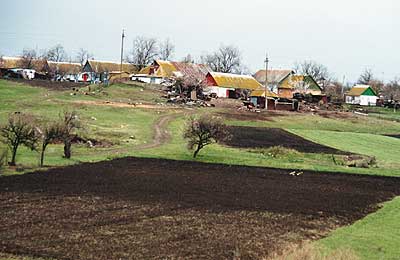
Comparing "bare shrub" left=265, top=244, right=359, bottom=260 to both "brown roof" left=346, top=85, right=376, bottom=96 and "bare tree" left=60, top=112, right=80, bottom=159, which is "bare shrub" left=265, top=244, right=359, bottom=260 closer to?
"bare tree" left=60, top=112, right=80, bottom=159

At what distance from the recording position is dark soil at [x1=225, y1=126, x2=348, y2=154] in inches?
1955

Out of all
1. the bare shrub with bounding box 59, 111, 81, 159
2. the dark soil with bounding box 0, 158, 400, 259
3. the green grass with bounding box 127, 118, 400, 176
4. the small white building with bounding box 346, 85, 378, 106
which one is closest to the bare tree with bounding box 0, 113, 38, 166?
the bare shrub with bounding box 59, 111, 81, 159

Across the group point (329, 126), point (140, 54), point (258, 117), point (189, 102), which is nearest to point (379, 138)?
point (329, 126)

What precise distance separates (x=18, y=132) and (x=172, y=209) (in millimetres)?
14266

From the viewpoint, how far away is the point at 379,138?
62781 millimetres

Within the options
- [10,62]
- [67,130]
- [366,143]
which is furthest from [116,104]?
[10,62]

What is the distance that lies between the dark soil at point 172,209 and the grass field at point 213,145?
5.81 feet

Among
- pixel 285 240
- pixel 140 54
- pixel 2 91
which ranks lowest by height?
pixel 285 240

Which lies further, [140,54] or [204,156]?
[140,54]

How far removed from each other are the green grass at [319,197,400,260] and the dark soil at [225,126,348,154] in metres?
22.9

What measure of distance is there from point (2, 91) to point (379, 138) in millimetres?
44598

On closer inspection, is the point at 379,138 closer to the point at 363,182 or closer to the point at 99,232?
the point at 363,182

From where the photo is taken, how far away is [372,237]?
21.9m

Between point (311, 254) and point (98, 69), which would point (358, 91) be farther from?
point (311, 254)
